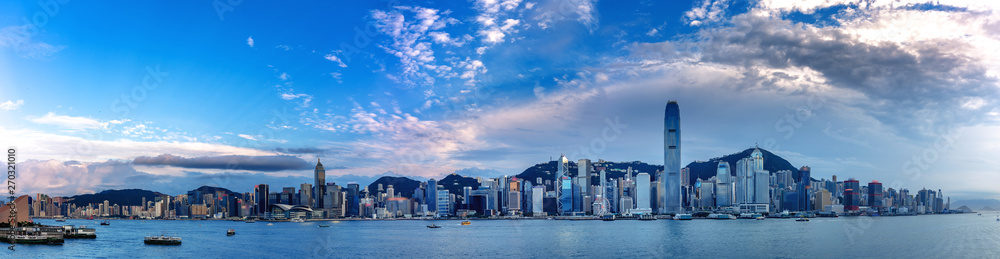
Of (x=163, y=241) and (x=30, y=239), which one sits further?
(x=163, y=241)

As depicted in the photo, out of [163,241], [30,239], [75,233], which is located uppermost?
[30,239]

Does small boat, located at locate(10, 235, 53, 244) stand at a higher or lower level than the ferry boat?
higher

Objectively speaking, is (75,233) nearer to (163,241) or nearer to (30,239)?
(30,239)

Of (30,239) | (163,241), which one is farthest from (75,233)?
(163,241)

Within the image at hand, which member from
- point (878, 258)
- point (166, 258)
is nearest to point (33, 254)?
point (166, 258)

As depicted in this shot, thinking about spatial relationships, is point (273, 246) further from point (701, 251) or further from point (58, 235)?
point (701, 251)

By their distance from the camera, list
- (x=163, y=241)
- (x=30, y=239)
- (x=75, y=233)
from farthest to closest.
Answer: (x=75, y=233) → (x=163, y=241) → (x=30, y=239)

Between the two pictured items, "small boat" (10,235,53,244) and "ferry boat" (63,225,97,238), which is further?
"ferry boat" (63,225,97,238)

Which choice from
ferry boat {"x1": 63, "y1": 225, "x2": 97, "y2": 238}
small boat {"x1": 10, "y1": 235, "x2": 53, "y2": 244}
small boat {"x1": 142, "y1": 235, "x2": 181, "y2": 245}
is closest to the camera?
small boat {"x1": 10, "y1": 235, "x2": 53, "y2": 244}

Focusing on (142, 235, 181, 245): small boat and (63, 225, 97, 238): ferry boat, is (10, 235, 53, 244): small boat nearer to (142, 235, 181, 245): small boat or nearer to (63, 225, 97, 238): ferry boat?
(142, 235, 181, 245): small boat

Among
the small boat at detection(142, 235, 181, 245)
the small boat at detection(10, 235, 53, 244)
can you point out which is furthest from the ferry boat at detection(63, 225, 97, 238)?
the small boat at detection(142, 235, 181, 245)

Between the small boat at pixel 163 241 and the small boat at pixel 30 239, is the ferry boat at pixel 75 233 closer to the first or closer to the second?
the small boat at pixel 30 239

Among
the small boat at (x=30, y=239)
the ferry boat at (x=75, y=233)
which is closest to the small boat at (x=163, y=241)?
the small boat at (x=30, y=239)
